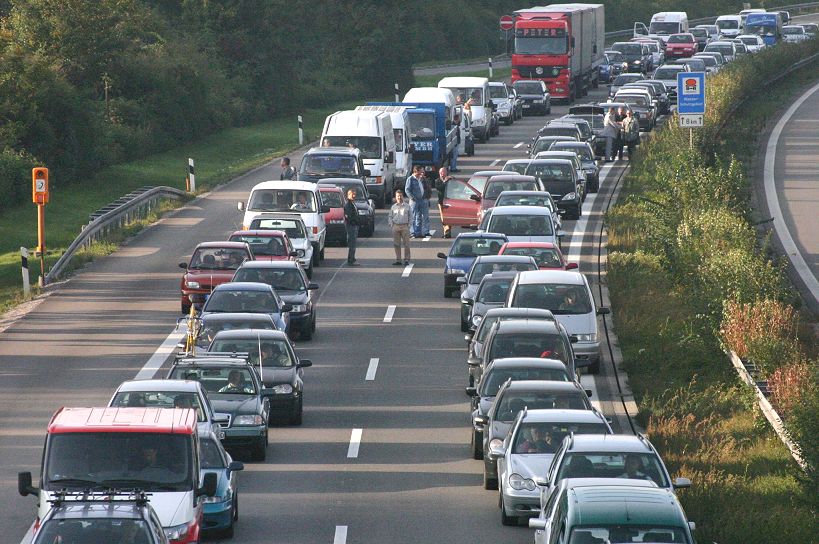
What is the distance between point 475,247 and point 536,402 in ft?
48.7


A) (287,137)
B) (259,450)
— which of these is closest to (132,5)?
(287,137)

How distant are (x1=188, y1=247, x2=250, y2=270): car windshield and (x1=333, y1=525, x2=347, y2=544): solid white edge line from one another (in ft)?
50.0

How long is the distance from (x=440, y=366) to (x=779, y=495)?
422 inches

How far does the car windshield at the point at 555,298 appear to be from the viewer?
28.7m

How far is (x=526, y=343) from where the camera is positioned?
25.4 m

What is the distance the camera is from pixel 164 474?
16.5 meters

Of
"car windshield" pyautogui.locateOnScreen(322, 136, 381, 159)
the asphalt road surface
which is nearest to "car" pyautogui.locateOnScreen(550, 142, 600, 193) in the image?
the asphalt road surface

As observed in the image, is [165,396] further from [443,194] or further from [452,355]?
[443,194]

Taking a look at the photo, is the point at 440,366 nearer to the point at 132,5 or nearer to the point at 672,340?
the point at 672,340

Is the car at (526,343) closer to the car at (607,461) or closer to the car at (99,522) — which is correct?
the car at (607,461)

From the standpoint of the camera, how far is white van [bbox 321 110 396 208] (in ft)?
160

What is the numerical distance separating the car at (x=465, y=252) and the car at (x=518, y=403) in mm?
13728

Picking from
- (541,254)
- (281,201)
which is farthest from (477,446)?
(281,201)

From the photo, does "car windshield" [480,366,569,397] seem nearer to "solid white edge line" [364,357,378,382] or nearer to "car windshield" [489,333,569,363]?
"car windshield" [489,333,569,363]
